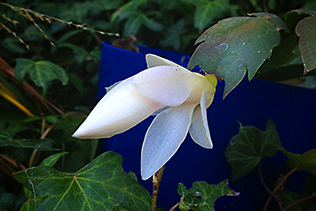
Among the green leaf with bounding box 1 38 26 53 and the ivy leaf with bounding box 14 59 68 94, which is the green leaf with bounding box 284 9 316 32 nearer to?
the ivy leaf with bounding box 14 59 68 94

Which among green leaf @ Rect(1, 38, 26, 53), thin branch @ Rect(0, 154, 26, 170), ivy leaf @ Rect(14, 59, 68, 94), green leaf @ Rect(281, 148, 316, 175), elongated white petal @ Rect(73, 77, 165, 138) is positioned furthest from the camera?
green leaf @ Rect(1, 38, 26, 53)

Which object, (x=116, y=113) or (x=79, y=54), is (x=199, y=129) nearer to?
(x=116, y=113)

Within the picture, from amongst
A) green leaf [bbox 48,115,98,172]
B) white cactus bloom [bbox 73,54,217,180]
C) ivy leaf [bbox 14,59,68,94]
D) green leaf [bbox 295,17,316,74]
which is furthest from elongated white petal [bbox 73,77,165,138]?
ivy leaf [bbox 14,59,68,94]

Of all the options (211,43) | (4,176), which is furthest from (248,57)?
(4,176)

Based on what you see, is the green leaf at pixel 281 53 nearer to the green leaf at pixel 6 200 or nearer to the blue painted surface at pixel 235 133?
the blue painted surface at pixel 235 133

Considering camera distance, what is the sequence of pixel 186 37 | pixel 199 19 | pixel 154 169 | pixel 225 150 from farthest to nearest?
pixel 186 37 → pixel 199 19 → pixel 225 150 → pixel 154 169

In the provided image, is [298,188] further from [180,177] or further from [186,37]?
[186,37]
